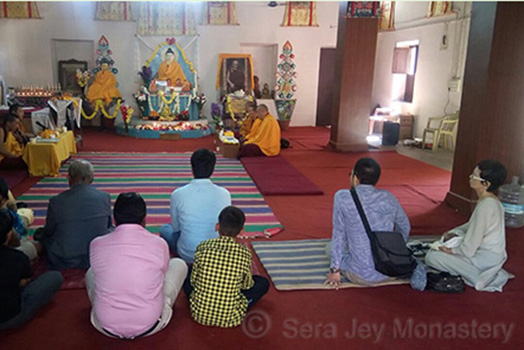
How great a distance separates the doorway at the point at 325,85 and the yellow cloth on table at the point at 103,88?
17.9 feet

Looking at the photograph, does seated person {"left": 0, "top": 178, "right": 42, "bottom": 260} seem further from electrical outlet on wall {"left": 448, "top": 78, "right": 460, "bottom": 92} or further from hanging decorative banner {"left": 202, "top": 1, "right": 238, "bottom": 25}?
hanging decorative banner {"left": 202, "top": 1, "right": 238, "bottom": 25}

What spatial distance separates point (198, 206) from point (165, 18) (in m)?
9.47

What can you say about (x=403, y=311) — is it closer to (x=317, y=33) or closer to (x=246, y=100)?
(x=246, y=100)

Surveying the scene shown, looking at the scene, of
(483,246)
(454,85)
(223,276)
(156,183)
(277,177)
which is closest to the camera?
(223,276)

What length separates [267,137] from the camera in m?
7.86

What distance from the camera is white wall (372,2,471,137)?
29.1ft

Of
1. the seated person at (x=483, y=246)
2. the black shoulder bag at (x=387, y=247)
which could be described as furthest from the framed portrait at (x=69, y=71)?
the seated person at (x=483, y=246)

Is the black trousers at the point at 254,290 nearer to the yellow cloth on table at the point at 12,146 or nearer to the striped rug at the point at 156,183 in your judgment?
the striped rug at the point at 156,183

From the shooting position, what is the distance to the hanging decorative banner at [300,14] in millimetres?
12039

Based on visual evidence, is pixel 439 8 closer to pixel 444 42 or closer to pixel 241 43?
pixel 444 42

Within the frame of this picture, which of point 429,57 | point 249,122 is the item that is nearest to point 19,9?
point 249,122

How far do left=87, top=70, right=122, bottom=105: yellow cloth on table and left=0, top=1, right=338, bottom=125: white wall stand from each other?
21.1 inches

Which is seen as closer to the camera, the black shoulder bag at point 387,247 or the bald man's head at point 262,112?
the black shoulder bag at point 387,247

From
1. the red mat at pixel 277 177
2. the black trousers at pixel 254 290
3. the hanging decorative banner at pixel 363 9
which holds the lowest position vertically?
the red mat at pixel 277 177
